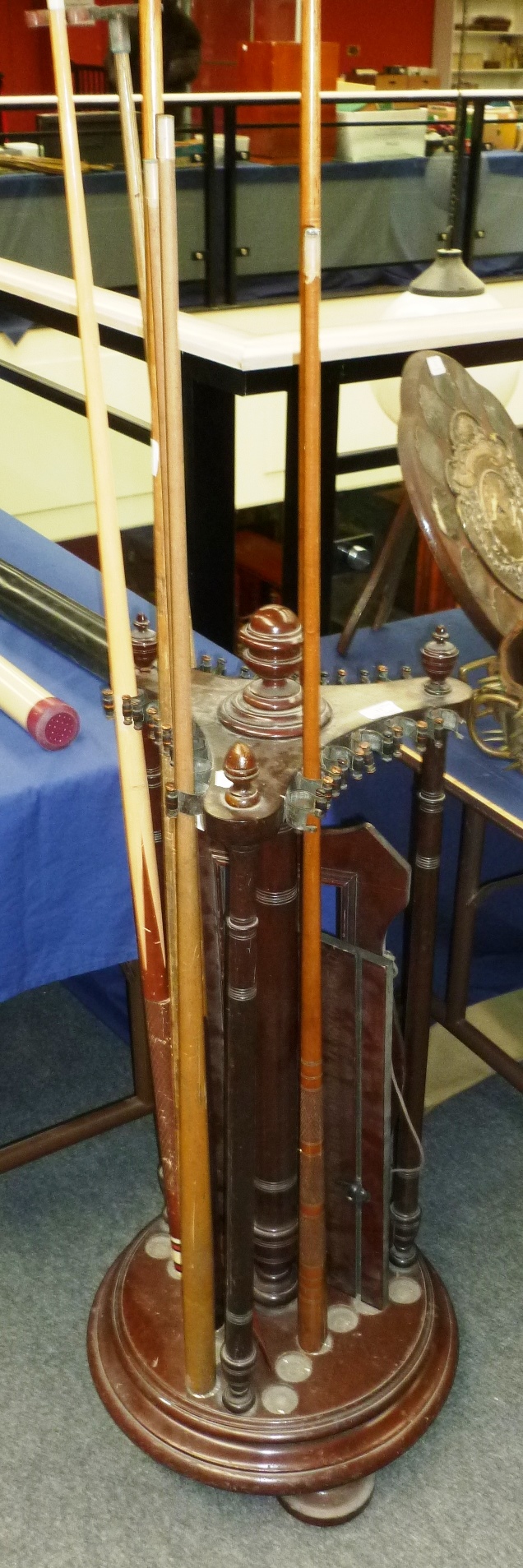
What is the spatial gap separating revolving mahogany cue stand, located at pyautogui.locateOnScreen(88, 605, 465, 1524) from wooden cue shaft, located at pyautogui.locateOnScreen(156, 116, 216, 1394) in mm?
23

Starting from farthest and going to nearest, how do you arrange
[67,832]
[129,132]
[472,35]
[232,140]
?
1. [472,35]
2. [232,140]
3. [67,832]
4. [129,132]

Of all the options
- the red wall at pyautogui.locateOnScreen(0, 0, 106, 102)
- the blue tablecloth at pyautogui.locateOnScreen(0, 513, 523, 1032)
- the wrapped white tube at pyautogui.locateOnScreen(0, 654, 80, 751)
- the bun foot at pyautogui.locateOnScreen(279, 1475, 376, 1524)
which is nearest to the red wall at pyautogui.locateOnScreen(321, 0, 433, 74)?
the red wall at pyautogui.locateOnScreen(0, 0, 106, 102)

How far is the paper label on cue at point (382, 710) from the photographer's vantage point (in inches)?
39.7

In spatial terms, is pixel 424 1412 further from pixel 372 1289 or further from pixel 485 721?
pixel 485 721

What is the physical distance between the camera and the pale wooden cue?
75 centimetres

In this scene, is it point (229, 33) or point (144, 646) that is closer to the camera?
point (144, 646)

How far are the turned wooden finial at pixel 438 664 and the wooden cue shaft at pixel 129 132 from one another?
1.11 ft

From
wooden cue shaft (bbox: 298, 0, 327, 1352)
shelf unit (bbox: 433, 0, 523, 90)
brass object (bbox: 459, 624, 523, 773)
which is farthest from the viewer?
shelf unit (bbox: 433, 0, 523, 90)

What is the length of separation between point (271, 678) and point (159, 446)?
23 cm

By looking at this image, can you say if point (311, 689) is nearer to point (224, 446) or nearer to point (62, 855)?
point (62, 855)

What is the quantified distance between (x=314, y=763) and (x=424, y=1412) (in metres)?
0.71

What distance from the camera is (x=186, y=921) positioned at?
3.12 feet

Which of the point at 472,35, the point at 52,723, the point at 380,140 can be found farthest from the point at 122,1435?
the point at 472,35

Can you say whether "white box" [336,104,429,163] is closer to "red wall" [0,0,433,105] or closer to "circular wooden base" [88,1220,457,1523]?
"red wall" [0,0,433,105]
